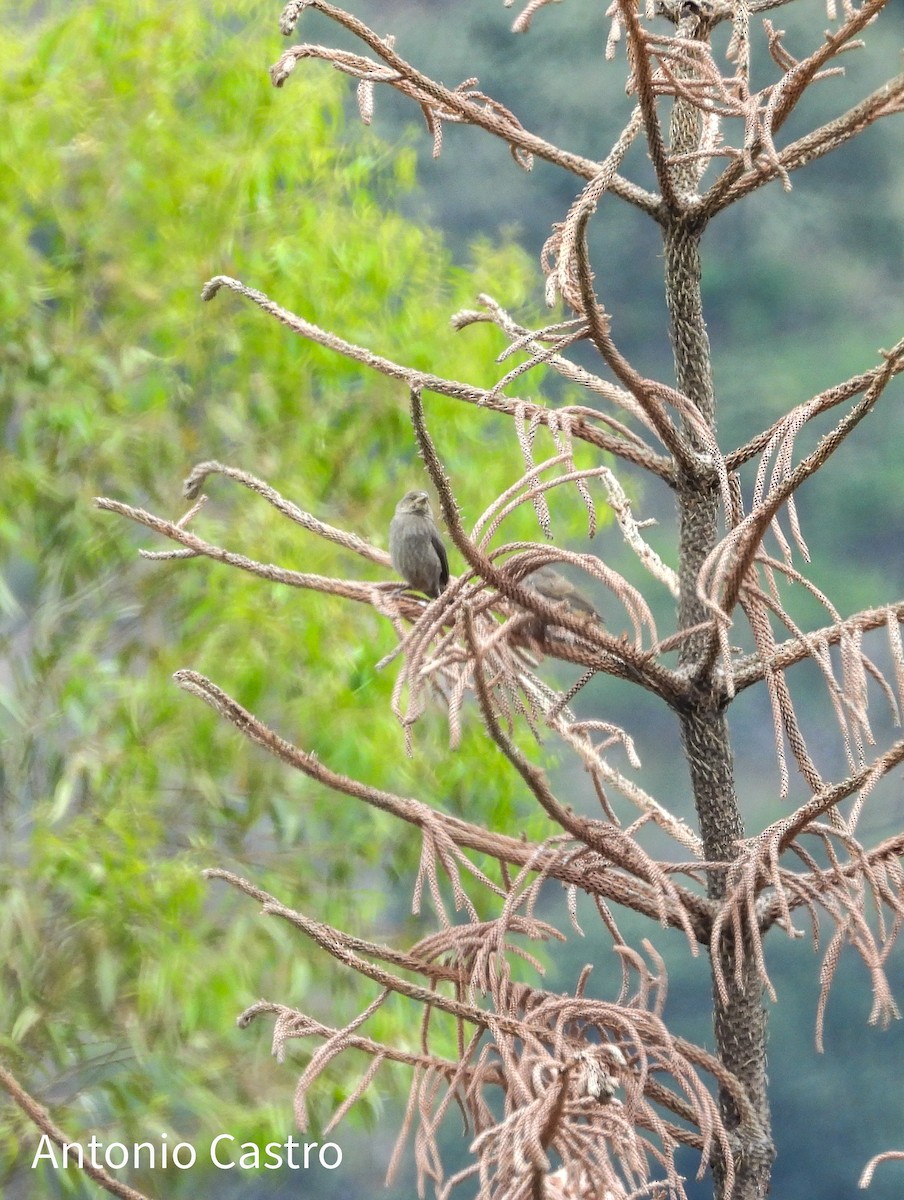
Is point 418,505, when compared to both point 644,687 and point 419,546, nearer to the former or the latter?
point 419,546

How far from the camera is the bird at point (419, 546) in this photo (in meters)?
2.14

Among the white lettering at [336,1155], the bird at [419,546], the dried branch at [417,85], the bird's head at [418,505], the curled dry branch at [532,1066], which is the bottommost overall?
the curled dry branch at [532,1066]

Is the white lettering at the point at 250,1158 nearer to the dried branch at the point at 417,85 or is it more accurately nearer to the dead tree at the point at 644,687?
the dead tree at the point at 644,687

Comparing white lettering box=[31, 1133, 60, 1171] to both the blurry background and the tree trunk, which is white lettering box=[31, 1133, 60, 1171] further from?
the tree trunk

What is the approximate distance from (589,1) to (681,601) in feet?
10.1

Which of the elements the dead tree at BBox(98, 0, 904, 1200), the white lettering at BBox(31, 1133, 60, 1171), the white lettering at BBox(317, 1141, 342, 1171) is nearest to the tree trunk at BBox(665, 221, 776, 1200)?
the dead tree at BBox(98, 0, 904, 1200)

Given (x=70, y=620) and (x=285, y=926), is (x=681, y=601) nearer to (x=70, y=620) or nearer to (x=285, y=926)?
(x=285, y=926)

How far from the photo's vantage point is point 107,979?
9.64ft

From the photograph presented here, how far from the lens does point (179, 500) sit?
10.7 feet

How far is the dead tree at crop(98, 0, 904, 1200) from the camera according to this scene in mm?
1021

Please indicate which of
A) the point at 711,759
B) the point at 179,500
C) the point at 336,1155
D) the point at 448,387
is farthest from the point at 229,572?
the point at 711,759

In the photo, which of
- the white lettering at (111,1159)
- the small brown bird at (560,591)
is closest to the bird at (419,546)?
the small brown bird at (560,591)

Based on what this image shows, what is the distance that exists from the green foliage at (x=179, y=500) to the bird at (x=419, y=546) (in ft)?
2.39

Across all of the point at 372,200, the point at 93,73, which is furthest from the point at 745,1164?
the point at 93,73
